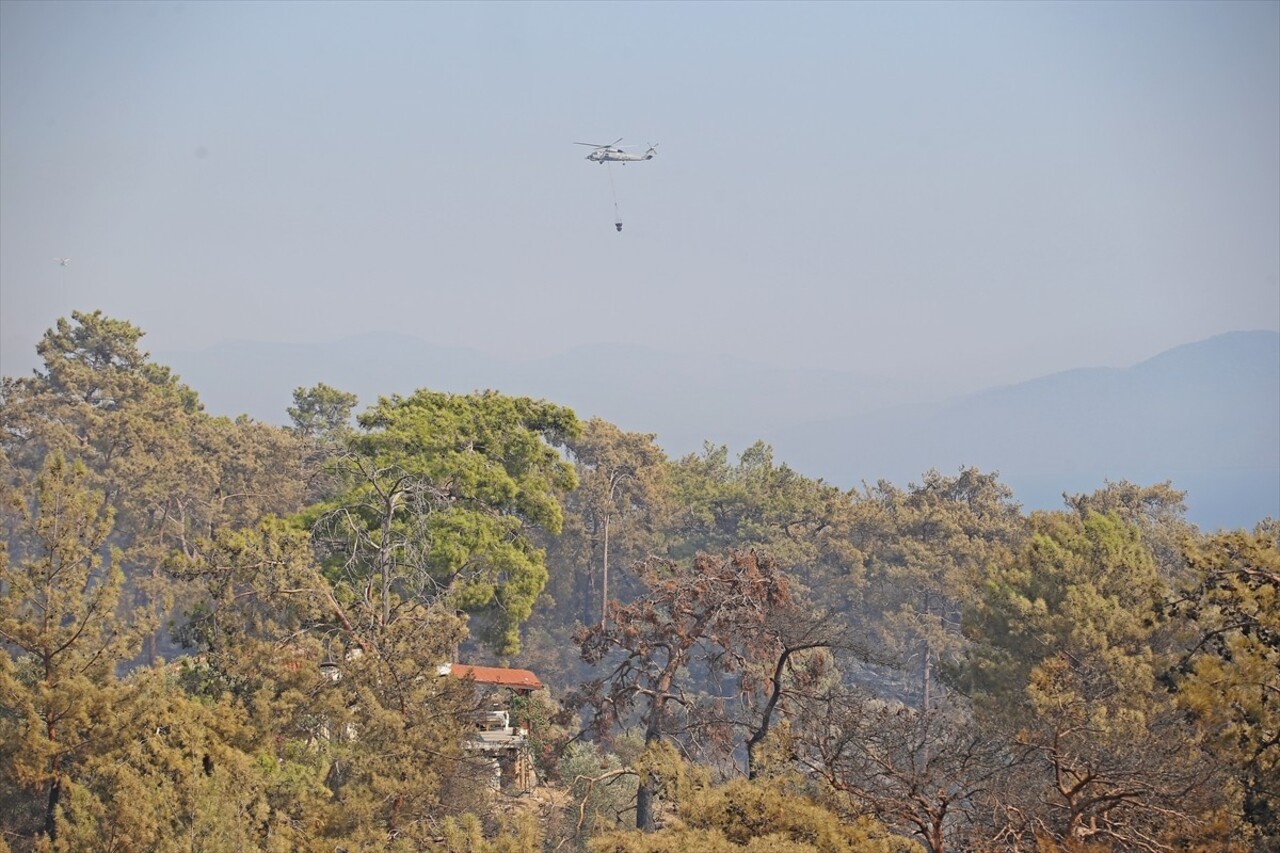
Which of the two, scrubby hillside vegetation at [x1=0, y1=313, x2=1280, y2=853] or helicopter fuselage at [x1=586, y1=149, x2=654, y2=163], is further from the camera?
helicopter fuselage at [x1=586, y1=149, x2=654, y2=163]

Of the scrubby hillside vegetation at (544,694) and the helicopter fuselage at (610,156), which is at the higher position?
the helicopter fuselage at (610,156)

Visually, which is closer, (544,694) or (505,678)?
(505,678)

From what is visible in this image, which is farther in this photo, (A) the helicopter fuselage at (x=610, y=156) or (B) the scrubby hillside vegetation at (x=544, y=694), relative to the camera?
(A) the helicopter fuselage at (x=610, y=156)

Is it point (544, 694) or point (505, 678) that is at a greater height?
point (505, 678)

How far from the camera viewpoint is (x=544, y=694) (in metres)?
32.8

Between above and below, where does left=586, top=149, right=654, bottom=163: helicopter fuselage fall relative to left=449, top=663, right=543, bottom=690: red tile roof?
above

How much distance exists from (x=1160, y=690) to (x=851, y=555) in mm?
26161

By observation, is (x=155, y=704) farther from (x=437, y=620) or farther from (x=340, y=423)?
(x=340, y=423)

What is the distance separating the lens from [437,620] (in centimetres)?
1906

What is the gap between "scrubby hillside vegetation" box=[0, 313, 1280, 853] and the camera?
39.7 feet

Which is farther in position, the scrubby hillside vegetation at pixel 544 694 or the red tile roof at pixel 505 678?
the red tile roof at pixel 505 678

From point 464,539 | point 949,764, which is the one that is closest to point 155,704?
point 949,764

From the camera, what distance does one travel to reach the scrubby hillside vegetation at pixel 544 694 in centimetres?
1211

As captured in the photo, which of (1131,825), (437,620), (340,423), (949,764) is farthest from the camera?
(340,423)
